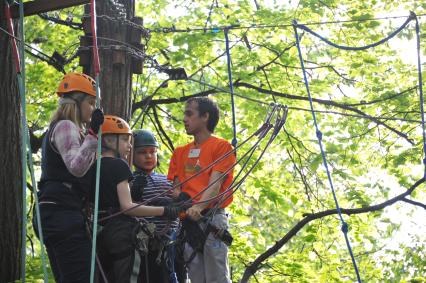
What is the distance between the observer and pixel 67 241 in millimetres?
3701

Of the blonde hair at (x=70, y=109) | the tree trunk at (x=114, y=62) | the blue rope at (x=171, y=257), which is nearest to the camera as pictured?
the blonde hair at (x=70, y=109)

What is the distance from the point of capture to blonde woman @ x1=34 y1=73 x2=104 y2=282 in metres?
3.67

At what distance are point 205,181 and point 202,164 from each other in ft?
0.39

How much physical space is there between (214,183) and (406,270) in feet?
24.0

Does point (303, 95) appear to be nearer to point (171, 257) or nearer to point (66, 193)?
point (171, 257)

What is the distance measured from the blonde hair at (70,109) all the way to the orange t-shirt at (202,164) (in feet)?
3.06

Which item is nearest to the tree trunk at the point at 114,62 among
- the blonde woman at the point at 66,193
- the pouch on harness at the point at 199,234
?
the pouch on harness at the point at 199,234

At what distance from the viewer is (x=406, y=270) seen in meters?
10.9

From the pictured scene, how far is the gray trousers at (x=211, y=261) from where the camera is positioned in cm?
439

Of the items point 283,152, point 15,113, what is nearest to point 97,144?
point 15,113

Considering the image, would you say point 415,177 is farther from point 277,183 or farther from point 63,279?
point 63,279

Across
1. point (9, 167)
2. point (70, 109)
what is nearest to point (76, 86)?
point (70, 109)

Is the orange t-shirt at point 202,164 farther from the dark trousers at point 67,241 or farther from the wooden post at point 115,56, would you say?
the dark trousers at point 67,241

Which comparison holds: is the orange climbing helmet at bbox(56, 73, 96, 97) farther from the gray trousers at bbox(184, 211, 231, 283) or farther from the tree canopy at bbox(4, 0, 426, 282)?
the tree canopy at bbox(4, 0, 426, 282)
